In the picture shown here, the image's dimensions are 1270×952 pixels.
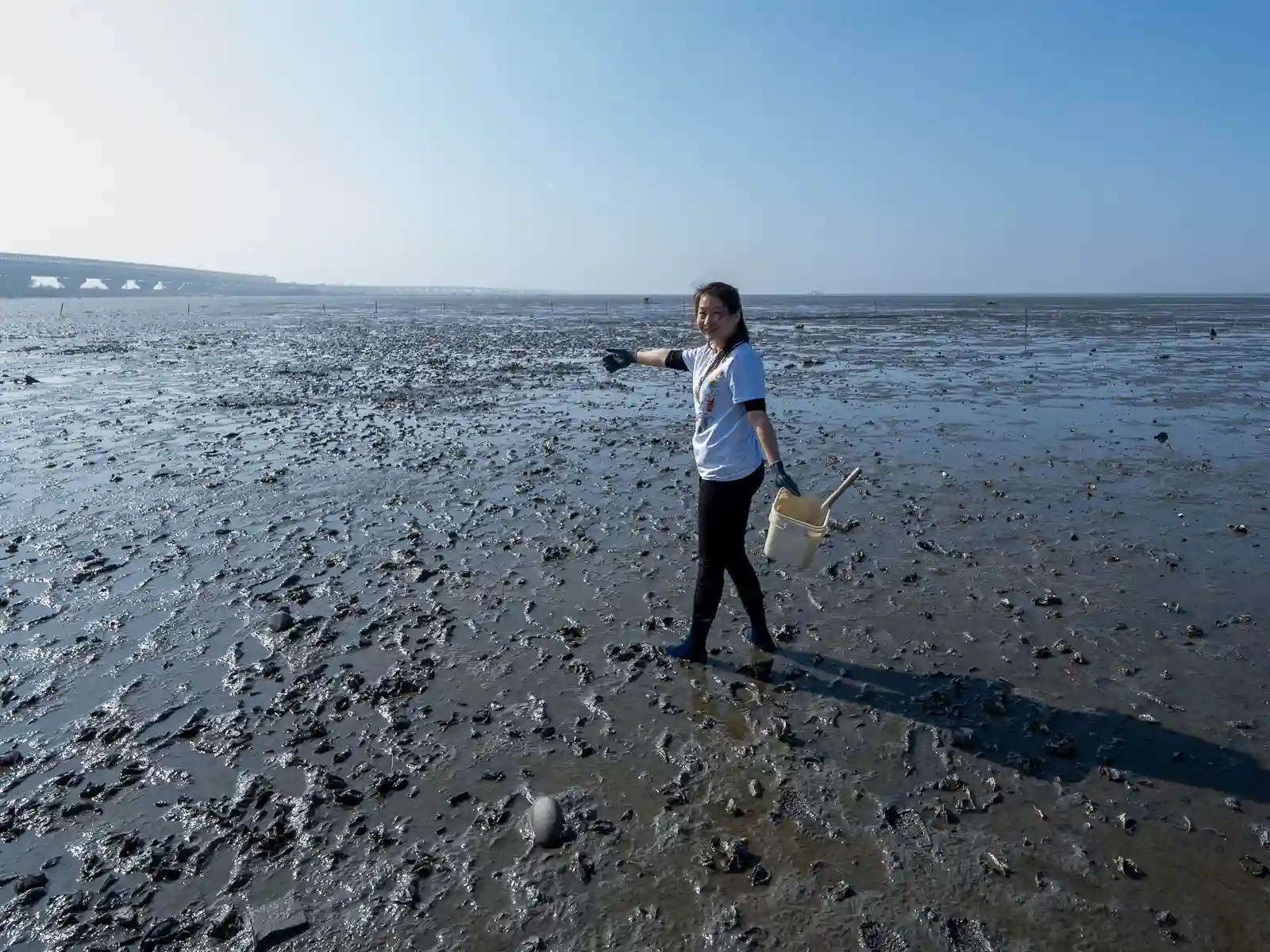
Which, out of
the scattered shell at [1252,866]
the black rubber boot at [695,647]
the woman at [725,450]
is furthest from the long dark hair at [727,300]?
the scattered shell at [1252,866]

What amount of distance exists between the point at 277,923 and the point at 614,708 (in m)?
2.48

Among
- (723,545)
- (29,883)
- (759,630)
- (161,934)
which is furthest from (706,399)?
(29,883)

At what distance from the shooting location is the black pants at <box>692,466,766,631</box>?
5.58 m

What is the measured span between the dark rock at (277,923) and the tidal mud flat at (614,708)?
0.06 feet

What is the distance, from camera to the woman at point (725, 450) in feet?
17.3

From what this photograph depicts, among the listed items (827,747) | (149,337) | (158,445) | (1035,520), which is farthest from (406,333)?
(827,747)

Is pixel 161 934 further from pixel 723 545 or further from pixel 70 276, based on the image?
pixel 70 276

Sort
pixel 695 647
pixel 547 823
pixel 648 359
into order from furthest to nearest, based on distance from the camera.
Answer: pixel 648 359, pixel 695 647, pixel 547 823

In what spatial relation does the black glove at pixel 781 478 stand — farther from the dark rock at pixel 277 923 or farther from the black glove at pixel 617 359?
the dark rock at pixel 277 923

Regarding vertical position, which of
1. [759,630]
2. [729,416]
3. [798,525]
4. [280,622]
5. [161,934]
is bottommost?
[161,934]

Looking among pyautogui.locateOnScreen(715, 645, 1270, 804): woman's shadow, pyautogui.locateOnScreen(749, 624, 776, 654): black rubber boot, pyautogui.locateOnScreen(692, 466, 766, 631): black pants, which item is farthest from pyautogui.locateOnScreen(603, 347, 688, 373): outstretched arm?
pyautogui.locateOnScreen(715, 645, 1270, 804): woman's shadow

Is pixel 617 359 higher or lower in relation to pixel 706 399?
higher

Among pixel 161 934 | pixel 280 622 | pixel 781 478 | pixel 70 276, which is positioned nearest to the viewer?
pixel 161 934

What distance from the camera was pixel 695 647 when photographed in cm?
605
